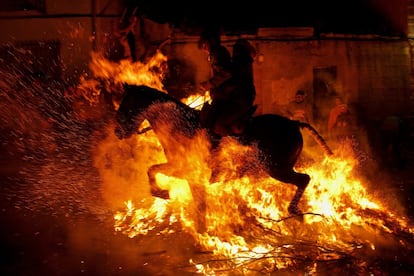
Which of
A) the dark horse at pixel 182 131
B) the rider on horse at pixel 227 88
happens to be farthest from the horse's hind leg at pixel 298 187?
the rider on horse at pixel 227 88

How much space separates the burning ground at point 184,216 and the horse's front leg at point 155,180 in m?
0.15

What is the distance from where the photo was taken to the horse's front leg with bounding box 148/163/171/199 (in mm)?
7395

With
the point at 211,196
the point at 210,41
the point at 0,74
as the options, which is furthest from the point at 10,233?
the point at 0,74

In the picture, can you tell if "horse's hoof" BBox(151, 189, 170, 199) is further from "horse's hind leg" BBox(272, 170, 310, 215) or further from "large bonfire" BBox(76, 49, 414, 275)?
"horse's hind leg" BBox(272, 170, 310, 215)

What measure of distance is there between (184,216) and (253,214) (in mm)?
1218

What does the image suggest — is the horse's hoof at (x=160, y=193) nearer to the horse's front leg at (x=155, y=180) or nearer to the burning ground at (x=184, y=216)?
the horse's front leg at (x=155, y=180)

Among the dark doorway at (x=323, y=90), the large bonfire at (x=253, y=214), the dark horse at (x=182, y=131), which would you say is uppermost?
the dark doorway at (x=323, y=90)

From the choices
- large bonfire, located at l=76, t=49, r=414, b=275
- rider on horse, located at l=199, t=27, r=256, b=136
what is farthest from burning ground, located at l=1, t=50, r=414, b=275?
rider on horse, located at l=199, t=27, r=256, b=136

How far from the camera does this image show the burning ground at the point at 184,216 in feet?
21.2

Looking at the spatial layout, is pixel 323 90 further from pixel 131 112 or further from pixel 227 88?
pixel 131 112

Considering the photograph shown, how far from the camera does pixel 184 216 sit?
302 inches

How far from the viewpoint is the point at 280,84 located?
1381 cm

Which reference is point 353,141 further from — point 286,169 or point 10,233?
point 10,233

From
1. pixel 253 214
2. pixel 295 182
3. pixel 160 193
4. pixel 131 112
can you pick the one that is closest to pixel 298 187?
pixel 295 182
